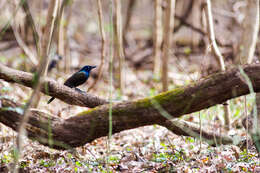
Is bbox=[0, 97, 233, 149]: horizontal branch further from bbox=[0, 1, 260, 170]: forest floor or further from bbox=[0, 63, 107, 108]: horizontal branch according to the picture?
bbox=[0, 63, 107, 108]: horizontal branch

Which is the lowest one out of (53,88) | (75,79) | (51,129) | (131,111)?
(51,129)

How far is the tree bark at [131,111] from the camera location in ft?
9.07

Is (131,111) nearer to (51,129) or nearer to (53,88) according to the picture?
(51,129)

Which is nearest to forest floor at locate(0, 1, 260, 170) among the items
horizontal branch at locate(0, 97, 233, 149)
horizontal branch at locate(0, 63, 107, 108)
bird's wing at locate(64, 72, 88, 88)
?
horizontal branch at locate(0, 97, 233, 149)

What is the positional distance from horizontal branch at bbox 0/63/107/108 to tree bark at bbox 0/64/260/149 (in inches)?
0.8

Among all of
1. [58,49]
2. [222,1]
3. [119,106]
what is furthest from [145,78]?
[119,106]

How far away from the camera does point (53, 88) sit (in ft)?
11.6

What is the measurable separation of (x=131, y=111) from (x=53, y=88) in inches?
41.7

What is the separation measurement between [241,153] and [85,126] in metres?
2.04

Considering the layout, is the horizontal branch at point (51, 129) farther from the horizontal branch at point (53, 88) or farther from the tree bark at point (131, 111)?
the horizontal branch at point (53, 88)

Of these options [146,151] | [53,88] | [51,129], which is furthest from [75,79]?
[146,151]

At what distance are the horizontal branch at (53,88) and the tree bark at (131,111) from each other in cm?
2

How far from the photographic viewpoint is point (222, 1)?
14.2 metres

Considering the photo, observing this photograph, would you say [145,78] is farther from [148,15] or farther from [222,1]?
[148,15]
